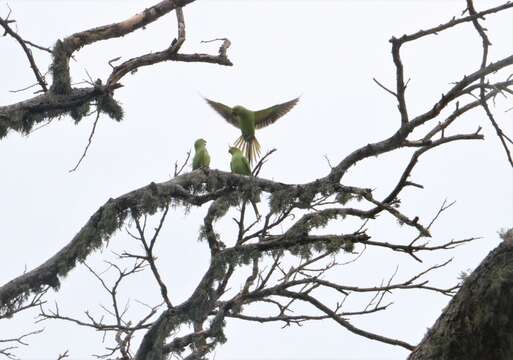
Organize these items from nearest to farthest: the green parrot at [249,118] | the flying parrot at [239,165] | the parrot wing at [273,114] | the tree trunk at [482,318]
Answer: the tree trunk at [482,318] < the flying parrot at [239,165] < the green parrot at [249,118] < the parrot wing at [273,114]

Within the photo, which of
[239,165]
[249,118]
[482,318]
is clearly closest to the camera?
[482,318]

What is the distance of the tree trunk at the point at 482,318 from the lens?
75.6 inches

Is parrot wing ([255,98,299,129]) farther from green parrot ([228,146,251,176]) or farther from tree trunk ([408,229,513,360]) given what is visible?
tree trunk ([408,229,513,360])

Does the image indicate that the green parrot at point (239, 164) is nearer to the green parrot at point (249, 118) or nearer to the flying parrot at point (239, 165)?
the flying parrot at point (239, 165)

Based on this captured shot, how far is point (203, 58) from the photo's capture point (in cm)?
454

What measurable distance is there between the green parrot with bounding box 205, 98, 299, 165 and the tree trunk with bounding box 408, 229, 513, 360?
16.8 feet

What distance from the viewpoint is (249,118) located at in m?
7.43

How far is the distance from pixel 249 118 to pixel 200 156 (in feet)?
3.55

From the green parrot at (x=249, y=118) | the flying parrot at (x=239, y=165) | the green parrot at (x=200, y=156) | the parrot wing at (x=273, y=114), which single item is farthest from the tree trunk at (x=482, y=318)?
the parrot wing at (x=273, y=114)

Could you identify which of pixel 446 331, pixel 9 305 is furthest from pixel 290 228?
pixel 446 331

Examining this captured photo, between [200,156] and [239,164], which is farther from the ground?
[200,156]

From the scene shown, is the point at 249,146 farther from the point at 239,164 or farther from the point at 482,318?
the point at 482,318

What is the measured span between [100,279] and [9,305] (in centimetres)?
141

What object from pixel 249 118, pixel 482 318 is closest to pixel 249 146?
pixel 249 118
